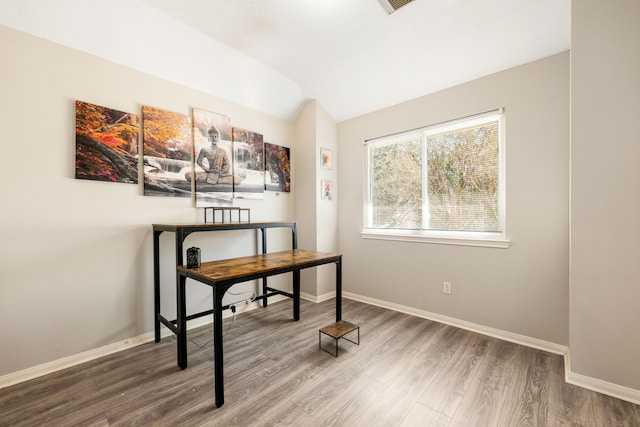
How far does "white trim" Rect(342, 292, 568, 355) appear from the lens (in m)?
2.25

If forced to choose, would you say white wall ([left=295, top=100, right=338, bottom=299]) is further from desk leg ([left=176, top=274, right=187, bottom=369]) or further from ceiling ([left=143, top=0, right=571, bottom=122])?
desk leg ([left=176, top=274, right=187, bottom=369])

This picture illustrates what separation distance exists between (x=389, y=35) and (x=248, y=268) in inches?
92.9

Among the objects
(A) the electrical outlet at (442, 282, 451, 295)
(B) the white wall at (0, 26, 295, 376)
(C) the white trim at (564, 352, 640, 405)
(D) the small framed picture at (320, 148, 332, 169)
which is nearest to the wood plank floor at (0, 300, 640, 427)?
(C) the white trim at (564, 352, 640, 405)

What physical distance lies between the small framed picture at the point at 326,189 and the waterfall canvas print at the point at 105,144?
2.08m

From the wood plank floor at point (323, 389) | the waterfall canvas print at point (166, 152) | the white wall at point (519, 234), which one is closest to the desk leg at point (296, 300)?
the wood plank floor at point (323, 389)

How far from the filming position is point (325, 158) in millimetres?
3662

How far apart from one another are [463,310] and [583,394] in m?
1.05

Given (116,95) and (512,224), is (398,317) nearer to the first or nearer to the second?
(512,224)

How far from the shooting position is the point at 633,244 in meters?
1.65

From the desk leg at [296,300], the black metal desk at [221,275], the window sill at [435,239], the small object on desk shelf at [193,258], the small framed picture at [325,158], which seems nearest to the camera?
the black metal desk at [221,275]

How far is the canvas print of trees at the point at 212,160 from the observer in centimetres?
276

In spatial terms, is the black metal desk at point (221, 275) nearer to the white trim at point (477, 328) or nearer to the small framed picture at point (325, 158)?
the white trim at point (477, 328)

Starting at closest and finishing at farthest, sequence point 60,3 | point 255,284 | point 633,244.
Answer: point 633,244, point 60,3, point 255,284

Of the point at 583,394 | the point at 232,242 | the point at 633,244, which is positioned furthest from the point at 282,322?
the point at 633,244
